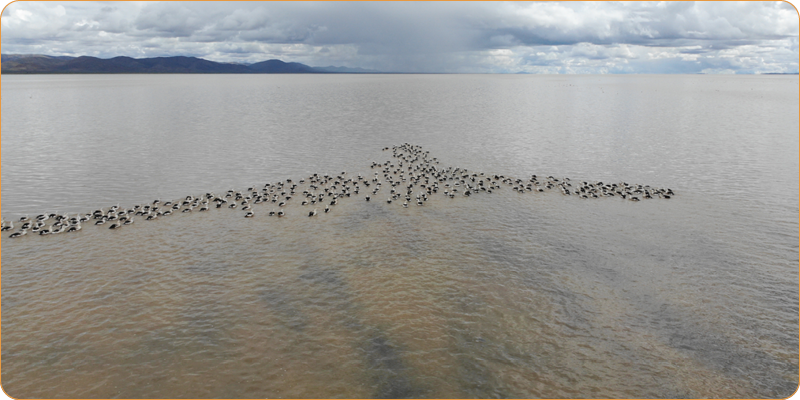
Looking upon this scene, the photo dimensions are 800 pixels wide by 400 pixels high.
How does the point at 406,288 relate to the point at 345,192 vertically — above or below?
below

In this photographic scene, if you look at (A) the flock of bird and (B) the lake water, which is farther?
(A) the flock of bird

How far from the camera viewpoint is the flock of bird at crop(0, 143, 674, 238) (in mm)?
29905

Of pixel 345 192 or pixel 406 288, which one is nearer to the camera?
pixel 406 288

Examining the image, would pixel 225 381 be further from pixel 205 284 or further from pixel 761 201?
pixel 761 201

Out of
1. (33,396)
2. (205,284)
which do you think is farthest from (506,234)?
(33,396)

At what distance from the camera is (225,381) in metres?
15.1

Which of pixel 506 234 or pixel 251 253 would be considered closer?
pixel 251 253

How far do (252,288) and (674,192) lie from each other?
114 ft

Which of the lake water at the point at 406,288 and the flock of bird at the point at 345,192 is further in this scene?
the flock of bird at the point at 345,192

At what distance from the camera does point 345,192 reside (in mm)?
36688

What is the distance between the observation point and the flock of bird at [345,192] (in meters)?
29.9

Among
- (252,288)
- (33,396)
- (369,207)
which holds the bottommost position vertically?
(33,396)

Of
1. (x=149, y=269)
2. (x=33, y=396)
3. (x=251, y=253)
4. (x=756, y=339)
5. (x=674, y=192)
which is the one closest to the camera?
(x=33, y=396)

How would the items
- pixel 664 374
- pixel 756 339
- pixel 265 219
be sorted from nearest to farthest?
pixel 664 374 → pixel 756 339 → pixel 265 219
